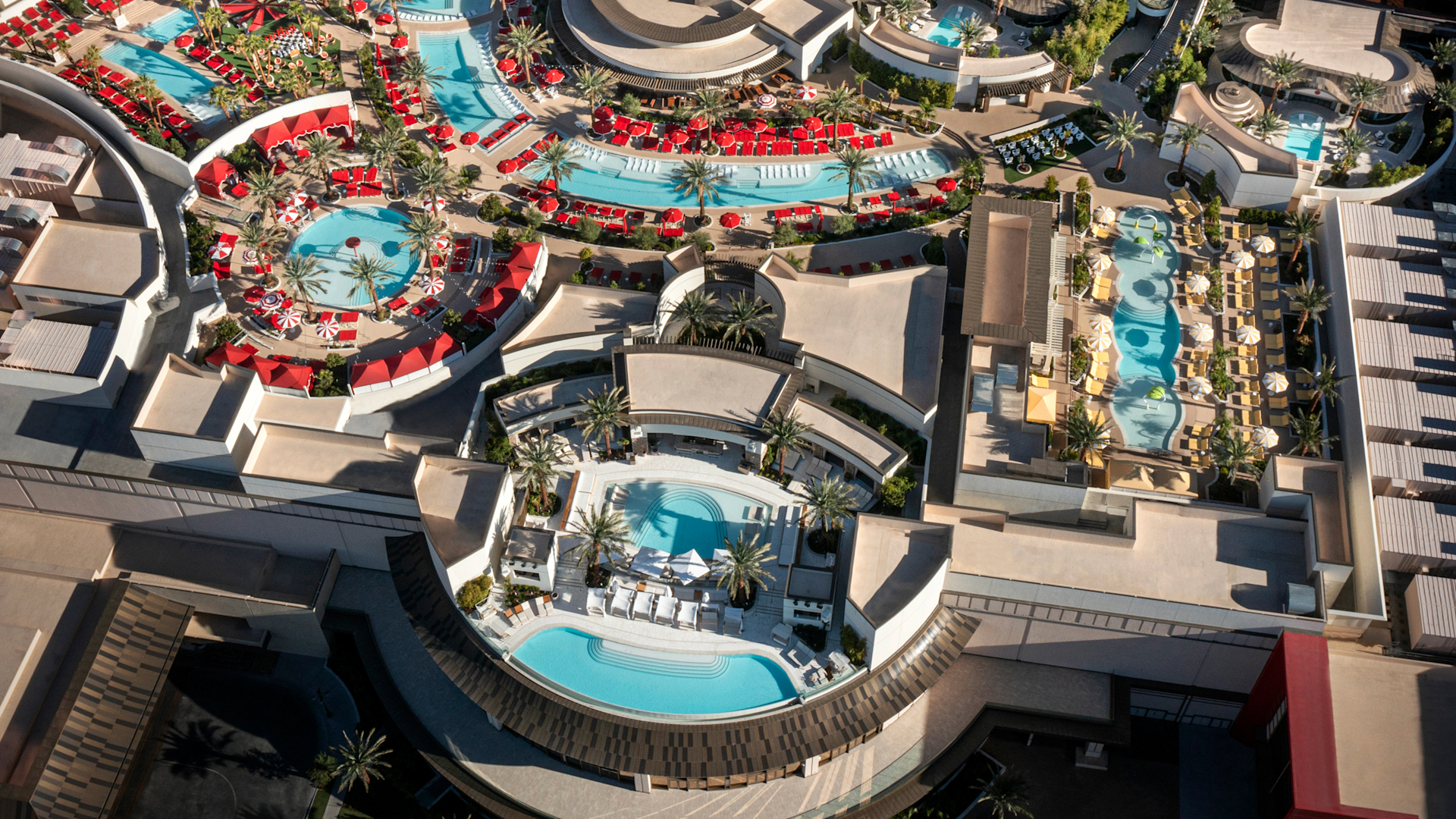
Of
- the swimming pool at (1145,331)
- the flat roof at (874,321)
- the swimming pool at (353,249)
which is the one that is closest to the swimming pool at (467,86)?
the swimming pool at (353,249)

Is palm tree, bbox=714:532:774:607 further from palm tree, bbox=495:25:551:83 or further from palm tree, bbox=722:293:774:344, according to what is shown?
palm tree, bbox=495:25:551:83

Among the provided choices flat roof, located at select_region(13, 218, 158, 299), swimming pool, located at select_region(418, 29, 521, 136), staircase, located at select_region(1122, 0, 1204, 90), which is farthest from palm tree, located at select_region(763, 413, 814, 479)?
staircase, located at select_region(1122, 0, 1204, 90)

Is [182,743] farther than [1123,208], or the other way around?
[1123,208]

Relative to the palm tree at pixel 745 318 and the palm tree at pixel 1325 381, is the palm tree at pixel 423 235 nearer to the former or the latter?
the palm tree at pixel 745 318

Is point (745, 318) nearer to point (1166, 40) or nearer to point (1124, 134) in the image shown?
point (1124, 134)

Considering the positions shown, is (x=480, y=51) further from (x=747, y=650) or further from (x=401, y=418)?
(x=747, y=650)

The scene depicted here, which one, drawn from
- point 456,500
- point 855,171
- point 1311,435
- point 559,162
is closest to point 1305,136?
point 1311,435

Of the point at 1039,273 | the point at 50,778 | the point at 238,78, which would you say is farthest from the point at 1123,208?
the point at 50,778
